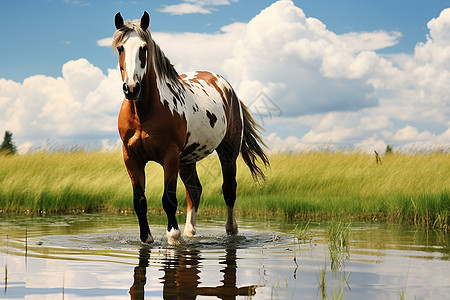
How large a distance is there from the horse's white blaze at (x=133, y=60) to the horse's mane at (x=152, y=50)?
62mm

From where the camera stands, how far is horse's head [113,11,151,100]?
558 centimetres

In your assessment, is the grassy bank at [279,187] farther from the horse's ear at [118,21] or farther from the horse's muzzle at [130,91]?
the horse's muzzle at [130,91]

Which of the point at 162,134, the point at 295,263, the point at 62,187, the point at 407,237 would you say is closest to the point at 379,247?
the point at 407,237

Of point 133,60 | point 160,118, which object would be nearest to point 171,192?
point 160,118

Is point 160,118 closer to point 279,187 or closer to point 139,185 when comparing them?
point 139,185

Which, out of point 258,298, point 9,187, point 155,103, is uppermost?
point 155,103

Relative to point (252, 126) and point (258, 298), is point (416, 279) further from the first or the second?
point (252, 126)

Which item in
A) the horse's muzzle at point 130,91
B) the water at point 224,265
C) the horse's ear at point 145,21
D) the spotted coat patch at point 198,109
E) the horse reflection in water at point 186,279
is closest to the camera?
the horse reflection in water at point 186,279

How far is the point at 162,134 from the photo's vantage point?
616 cm

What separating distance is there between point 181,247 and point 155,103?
1575mm

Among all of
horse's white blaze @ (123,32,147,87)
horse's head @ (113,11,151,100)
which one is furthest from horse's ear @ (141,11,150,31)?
horse's white blaze @ (123,32,147,87)

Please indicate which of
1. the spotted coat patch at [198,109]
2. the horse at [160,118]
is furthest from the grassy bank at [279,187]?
the horse at [160,118]

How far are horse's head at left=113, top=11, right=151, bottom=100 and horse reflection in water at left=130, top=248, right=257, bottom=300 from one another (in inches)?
63.6

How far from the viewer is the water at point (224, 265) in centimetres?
378
